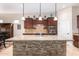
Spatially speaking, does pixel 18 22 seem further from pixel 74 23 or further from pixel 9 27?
pixel 74 23

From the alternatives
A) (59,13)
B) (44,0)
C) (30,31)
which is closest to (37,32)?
(30,31)

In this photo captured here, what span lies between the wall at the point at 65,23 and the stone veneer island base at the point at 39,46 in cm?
477

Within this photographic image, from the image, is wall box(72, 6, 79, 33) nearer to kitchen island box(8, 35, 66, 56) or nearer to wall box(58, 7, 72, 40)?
wall box(58, 7, 72, 40)

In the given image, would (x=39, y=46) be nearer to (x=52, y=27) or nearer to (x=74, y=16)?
(x=74, y=16)

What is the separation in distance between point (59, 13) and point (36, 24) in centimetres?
219

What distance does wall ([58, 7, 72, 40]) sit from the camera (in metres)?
9.76

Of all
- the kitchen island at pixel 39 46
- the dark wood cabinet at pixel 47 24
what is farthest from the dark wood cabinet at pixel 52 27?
the kitchen island at pixel 39 46

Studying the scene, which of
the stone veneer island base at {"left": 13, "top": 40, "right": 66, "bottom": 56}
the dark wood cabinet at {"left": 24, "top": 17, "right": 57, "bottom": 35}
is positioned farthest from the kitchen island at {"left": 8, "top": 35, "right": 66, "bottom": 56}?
the dark wood cabinet at {"left": 24, "top": 17, "right": 57, "bottom": 35}

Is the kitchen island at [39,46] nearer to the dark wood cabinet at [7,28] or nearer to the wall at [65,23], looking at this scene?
the wall at [65,23]

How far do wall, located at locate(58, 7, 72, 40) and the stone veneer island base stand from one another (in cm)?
477

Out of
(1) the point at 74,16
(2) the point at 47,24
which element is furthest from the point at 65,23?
(2) the point at 47,24

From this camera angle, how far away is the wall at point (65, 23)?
976 cm

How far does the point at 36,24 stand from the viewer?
12398 millimetres

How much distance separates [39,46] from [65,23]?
5.89 meters
